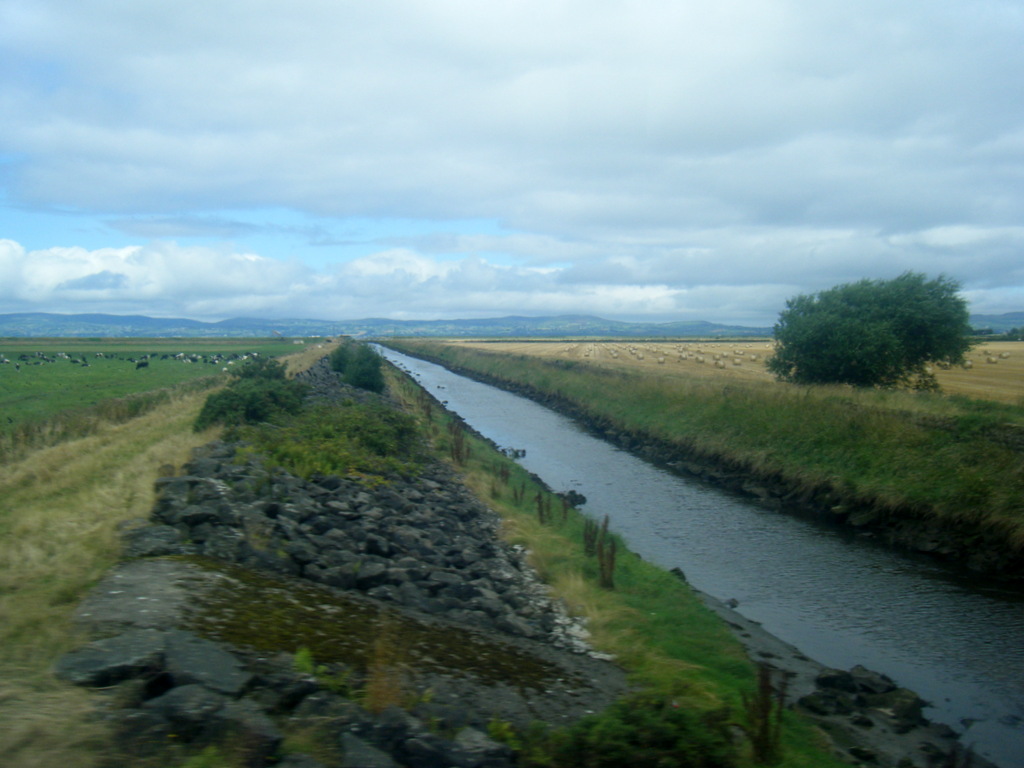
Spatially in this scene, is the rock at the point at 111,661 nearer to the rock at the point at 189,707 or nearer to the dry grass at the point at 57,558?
the dry grass at the point at 57,558

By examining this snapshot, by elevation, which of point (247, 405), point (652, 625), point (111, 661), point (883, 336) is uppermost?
point (883, 336)

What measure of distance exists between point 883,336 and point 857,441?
11.7 m

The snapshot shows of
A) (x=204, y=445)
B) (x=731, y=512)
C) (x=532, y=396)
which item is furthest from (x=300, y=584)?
(x=532, y=396)

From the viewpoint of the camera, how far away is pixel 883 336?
31641 mm

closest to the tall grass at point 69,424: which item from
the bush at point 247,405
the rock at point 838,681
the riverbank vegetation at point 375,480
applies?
the riverbank vegetation at point 375,480

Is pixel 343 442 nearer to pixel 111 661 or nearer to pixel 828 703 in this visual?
pixel 828 703

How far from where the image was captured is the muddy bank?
1559cm

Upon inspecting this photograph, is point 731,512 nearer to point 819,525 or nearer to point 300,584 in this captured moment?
point 819,525

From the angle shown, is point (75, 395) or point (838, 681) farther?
point (75, 395)

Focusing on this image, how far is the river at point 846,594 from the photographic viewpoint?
10.3m

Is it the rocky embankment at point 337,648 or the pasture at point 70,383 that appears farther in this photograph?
the pasture at point 70,383

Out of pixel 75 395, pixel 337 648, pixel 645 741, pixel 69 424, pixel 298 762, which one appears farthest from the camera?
pixel 75 395

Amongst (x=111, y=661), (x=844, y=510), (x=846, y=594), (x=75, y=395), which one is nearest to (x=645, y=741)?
(x=111, y=661)

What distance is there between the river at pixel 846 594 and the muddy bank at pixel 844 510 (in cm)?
61
